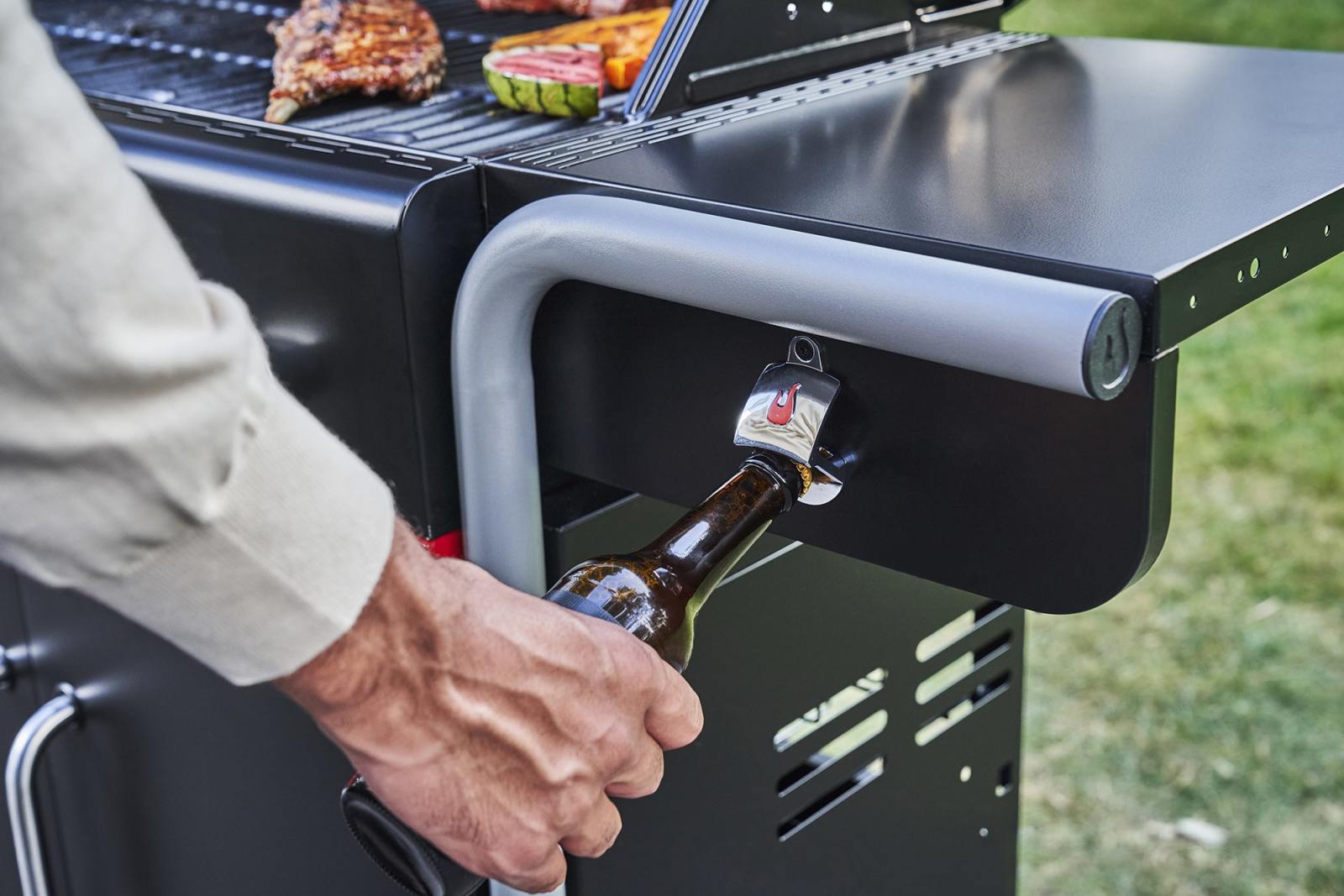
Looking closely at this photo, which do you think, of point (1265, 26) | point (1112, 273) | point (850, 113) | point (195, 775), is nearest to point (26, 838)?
point (195, 775)

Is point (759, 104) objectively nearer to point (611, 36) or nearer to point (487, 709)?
point (611, 36)

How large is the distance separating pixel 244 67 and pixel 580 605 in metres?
0.84

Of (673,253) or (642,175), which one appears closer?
(673,253)

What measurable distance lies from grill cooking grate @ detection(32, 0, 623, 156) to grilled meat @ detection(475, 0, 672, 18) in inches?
0.6

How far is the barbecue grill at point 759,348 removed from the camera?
760 mm

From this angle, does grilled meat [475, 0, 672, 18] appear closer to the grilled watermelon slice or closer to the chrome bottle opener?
the grilled watermelon slice

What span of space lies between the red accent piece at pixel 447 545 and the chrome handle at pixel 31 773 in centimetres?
52

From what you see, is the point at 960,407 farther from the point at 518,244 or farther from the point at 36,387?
the point at 36,387

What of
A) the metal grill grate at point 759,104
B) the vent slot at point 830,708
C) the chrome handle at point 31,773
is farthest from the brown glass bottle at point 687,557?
the chrome handle at point 31,773

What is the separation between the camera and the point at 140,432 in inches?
24.6

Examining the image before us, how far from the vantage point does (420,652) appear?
30.6 inches

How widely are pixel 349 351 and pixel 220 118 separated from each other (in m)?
0.28

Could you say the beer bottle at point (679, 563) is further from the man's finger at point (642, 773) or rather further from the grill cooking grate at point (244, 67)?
A: the grill cooking grate at point (244, 67)

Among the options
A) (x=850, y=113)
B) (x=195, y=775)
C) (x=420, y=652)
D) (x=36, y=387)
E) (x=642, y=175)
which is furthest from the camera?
(x=195, y=775)
